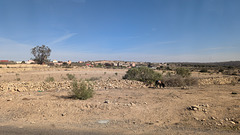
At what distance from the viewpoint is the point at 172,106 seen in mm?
8523

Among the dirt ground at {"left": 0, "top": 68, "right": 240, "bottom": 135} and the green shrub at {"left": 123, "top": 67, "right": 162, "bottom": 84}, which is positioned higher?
the green shrub at {"left": 123, "top": 67, "right": 162, "bottom": 84}

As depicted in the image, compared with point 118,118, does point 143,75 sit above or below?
above

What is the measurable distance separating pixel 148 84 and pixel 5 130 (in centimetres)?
1523

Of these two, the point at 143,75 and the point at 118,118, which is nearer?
the point at 118,118

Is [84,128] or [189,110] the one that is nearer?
[84,128]

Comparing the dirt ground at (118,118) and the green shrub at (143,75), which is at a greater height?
the green shrub at (143,75)

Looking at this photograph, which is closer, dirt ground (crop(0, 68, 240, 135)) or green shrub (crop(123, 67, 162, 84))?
dirt ground (crop(0, 68, 240, 135))

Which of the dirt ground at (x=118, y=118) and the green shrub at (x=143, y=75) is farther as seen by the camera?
the green shrub at (x=143, y=75)

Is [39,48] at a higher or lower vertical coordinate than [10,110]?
higher

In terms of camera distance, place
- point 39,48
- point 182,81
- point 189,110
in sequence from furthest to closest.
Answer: point 39,48 → point 182,81 → point 189,110

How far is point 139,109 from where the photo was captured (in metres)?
8.02

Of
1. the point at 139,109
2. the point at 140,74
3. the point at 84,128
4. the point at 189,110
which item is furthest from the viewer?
the point at 140,74

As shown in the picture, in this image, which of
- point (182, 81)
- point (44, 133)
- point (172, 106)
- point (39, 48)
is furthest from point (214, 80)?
point (39, 48)

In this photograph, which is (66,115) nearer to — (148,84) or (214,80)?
(148,84)
